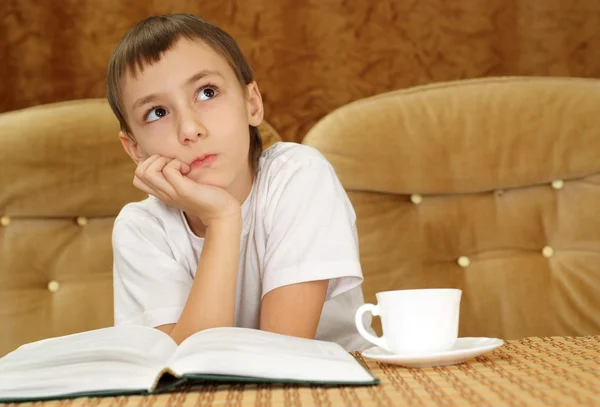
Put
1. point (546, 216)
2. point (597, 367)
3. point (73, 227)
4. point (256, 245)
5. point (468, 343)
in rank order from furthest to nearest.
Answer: point (73, 227)
point (546, 216)
point (256, 245)
point (468, 343)
point (597, 367)

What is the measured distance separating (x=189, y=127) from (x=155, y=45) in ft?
0.56

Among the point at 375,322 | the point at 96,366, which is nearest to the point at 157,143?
the point at 96,366

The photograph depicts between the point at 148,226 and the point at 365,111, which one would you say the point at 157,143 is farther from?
the point at 365,111

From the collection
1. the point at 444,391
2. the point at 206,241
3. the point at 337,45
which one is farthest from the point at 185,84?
the point at 337,45

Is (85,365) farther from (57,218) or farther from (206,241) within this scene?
(57,218)

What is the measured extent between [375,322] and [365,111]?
47 cm

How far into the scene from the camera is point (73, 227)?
1.68m

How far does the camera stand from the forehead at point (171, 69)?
1167 millimetres

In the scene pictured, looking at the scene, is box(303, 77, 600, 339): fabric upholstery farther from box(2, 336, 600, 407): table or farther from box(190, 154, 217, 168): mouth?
box(2, 336, 600, 407): table

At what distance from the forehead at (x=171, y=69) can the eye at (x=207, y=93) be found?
0.03 metres

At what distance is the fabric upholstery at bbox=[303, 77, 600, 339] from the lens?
5.10 ft

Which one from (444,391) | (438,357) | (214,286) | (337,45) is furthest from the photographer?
(337,45)

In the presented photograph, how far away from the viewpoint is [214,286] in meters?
1.10

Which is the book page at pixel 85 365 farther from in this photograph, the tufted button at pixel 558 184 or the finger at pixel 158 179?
the tufted button at pixel 558 184
